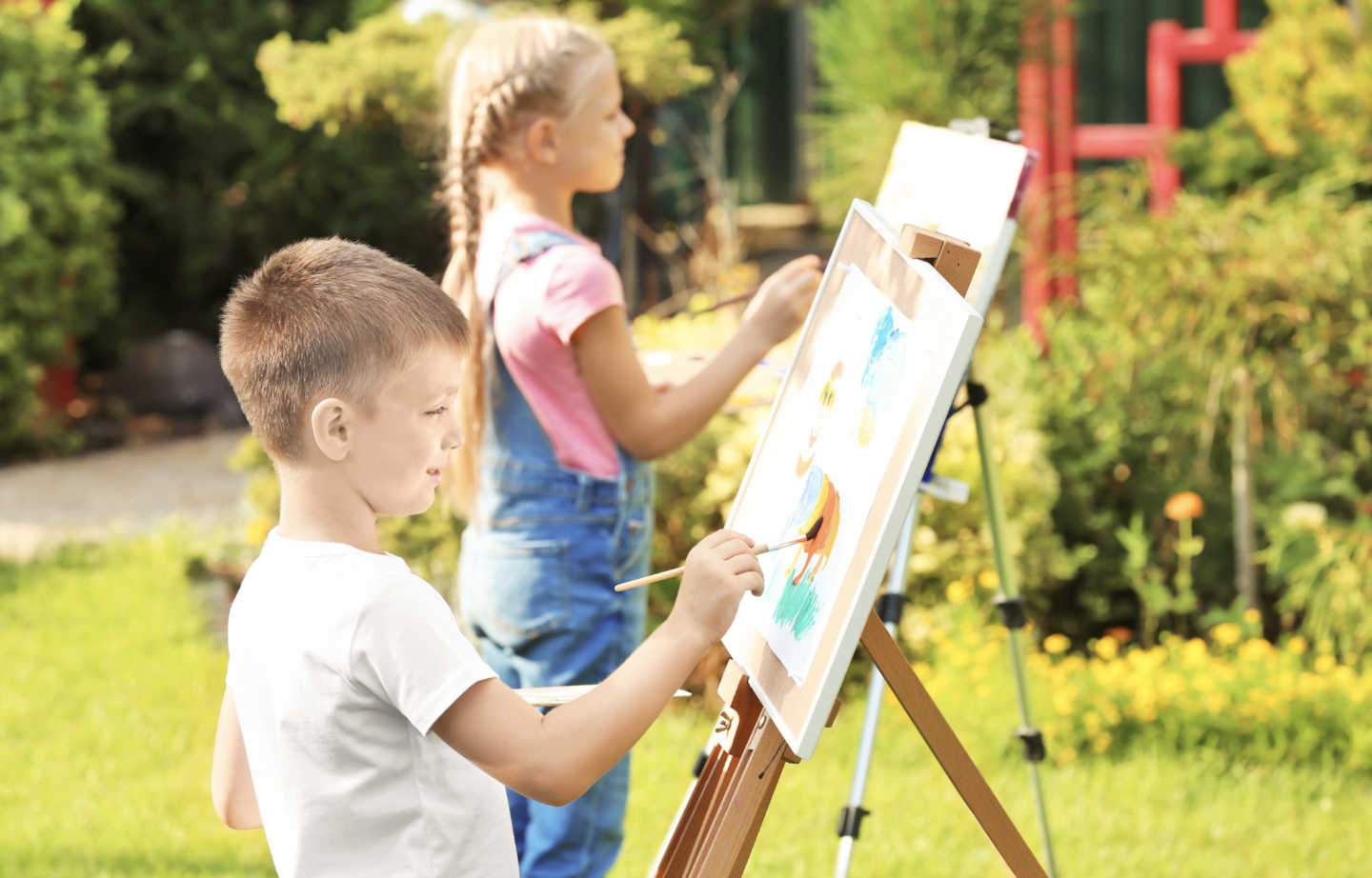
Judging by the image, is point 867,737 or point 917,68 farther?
point 917,68

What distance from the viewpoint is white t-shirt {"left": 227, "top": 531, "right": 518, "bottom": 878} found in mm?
1496

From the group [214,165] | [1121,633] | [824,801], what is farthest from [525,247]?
[214,165]

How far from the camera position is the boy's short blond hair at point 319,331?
1555mm

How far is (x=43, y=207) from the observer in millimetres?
7445

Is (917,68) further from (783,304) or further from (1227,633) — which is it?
(783,304)

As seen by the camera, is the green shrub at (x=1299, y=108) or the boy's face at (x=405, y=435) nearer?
the boy's face at (x=405, y=435)

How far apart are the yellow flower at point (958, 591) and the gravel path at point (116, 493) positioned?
280cm

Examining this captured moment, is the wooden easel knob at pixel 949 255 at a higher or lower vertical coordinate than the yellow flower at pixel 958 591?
higher

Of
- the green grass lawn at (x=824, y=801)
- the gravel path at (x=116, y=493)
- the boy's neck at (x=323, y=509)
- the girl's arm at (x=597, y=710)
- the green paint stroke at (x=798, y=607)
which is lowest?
the gravel path at (x=116, y=493)

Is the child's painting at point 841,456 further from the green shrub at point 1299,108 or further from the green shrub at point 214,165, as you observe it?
the green shrub at point 214,165

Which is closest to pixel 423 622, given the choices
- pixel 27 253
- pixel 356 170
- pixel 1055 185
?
pixel 1055 185

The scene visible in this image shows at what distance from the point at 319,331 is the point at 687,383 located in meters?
0.97

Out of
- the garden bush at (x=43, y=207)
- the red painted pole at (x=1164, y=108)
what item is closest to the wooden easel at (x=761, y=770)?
the red painted pole at (x=1164, y=108)

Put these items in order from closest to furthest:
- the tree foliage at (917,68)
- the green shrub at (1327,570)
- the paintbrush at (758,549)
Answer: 1. the paintbrush at (758,549)
2. the green shrub at (1327,570)
3. the tree foliage at (917,68)
